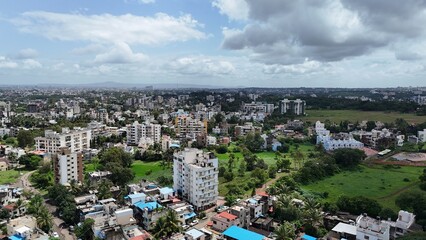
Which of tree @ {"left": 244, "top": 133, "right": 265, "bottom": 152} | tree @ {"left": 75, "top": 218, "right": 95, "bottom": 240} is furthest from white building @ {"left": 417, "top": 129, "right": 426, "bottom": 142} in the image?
tree @ {"left": 75, "top": 218, "right": 95, "bottom": 240}

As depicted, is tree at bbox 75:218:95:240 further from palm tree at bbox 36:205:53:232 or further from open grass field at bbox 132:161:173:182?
open grass field at bbox 132:161:173:182

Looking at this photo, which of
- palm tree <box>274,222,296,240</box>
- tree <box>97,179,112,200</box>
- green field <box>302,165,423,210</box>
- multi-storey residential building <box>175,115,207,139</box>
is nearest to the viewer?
palm tree <box>274,222,296,240</box>

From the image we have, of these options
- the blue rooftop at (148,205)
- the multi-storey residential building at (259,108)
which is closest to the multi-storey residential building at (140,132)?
the blue rooftop at (148,205)

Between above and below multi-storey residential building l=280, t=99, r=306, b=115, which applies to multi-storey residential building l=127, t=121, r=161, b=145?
below

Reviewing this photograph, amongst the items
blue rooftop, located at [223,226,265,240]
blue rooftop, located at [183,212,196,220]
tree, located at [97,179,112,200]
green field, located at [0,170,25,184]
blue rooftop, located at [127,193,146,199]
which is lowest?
green field, located at [0,170,25,184]

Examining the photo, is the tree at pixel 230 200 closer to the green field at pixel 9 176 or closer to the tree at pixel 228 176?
the tree at pixel 228 176
